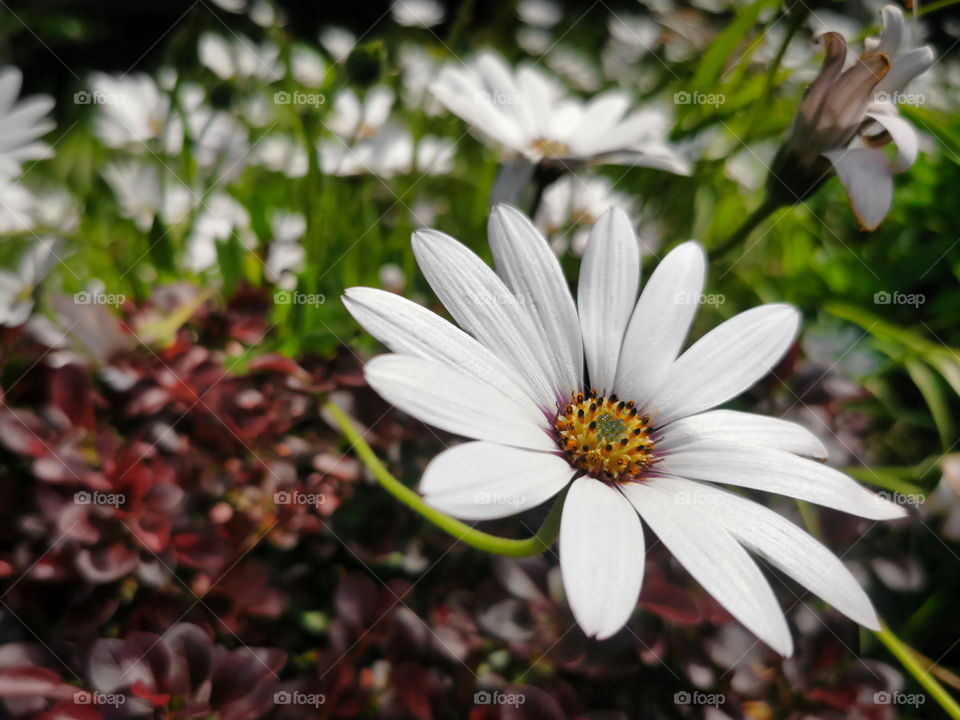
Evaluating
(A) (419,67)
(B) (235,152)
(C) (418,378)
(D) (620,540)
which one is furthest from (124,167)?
(D) (620,540)

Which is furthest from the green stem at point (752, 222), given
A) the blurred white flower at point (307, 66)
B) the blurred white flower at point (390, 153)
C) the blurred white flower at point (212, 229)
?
the blurred white flower at point (307, 66)

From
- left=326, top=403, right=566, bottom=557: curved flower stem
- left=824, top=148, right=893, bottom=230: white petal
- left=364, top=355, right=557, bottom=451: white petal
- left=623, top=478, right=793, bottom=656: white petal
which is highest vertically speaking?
left=824, top=148, right=893, bottom=230: white petal

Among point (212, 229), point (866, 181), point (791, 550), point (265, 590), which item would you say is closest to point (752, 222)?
point (866, 181)

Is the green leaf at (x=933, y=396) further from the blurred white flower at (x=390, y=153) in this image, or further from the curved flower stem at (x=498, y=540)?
the blurred white flower at (x=390, y=153)

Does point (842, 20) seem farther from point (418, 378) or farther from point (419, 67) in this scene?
point (418, 378)

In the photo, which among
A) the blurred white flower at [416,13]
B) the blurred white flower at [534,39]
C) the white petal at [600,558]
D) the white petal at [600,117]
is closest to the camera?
the white petal at [600,558]

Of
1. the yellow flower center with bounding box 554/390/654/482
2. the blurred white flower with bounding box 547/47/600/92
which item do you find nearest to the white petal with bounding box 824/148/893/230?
the yellow flower center with bounding box 554/390/654/482

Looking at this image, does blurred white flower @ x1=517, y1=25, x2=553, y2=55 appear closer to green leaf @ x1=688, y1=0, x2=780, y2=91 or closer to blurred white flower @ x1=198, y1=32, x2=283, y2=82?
blurred white flower @ x1=198, y1=32, x2=283, y2=82
